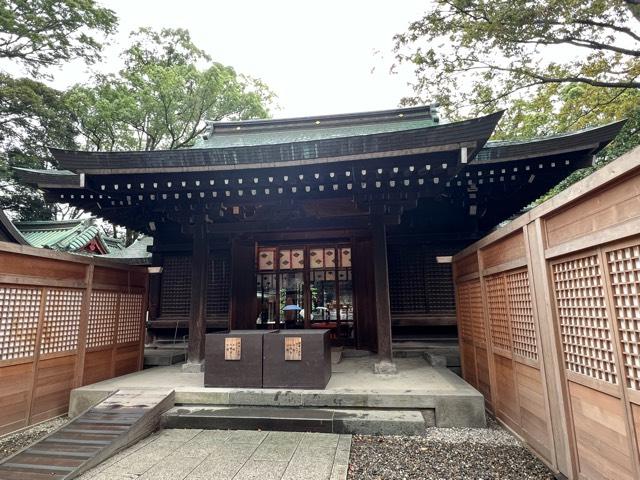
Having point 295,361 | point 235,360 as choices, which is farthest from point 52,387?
point 295,361

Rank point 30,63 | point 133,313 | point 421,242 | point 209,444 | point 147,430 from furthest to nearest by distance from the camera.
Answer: point 30,63 < point 421,242 < point 133,313 < point 147,430 < point 209,444

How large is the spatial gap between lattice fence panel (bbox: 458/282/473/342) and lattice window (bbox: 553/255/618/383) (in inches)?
96.1

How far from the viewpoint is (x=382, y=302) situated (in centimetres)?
539

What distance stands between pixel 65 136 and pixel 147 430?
15998mm

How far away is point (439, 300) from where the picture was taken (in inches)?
277

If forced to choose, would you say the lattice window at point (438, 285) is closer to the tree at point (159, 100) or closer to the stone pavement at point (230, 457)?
the stone pavement at point (230, 457)

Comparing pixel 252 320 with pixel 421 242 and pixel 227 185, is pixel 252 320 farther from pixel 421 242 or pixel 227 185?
pixel 421 242

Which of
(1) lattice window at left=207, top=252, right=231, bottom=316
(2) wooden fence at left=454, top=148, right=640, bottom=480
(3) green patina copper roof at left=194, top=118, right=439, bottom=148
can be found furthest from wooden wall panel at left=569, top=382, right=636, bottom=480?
(3) green patina copper roof at left=194, top=118, right=439, bottom=148

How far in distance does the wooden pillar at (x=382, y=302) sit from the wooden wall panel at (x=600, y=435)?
2833 mm

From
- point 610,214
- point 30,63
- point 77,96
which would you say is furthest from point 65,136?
point 610,214

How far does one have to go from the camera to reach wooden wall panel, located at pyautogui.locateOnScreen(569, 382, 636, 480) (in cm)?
208

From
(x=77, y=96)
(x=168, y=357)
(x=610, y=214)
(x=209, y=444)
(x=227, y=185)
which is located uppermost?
(x=77, y=96)

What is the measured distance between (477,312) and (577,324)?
89.9 inches

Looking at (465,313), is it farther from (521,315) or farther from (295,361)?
(295,361)
